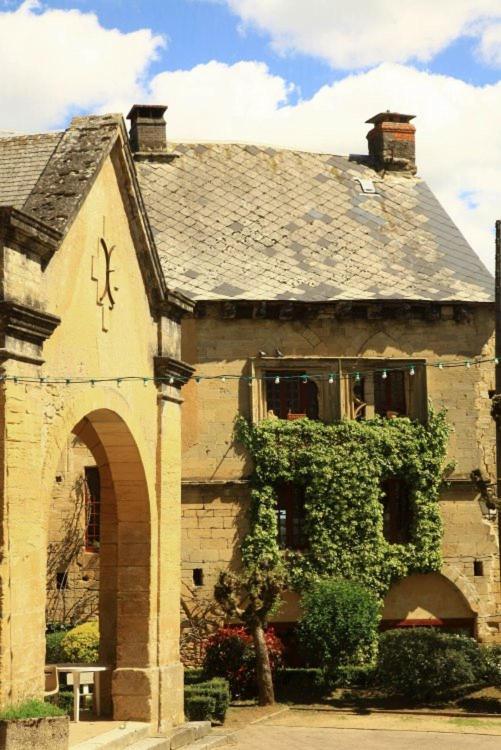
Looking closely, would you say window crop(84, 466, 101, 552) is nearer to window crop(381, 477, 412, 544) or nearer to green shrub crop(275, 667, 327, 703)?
green shrub crop(275, 667, 327, 703)

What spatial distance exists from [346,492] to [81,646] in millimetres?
6236

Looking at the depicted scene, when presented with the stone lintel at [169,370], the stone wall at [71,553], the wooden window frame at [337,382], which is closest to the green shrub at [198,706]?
the stone lintel at [169,370]

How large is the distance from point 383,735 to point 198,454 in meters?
8.45

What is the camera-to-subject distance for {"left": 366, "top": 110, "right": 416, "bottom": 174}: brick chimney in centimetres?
2820

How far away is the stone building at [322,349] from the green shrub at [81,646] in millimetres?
3607

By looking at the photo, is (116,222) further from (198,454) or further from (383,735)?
(198,454)

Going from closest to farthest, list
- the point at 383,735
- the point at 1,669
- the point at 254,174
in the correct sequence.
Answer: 1. the point at 1,669
2. the point at 383,735
3. the point at 254,174

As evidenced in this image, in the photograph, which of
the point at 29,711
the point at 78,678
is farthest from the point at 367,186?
the point at 29,711

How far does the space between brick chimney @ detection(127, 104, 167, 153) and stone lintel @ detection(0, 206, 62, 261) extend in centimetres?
1563

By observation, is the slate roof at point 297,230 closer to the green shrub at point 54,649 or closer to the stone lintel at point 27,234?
the green shrub at point 54,649

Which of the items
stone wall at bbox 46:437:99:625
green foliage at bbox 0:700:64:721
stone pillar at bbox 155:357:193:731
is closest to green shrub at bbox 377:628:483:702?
stone pillar at bbox 155:357:193:731

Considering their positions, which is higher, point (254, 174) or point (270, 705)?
point (254, 174)

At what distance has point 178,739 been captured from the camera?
14.0 m

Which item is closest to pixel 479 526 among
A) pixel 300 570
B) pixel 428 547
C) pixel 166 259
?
pixel 428 547
